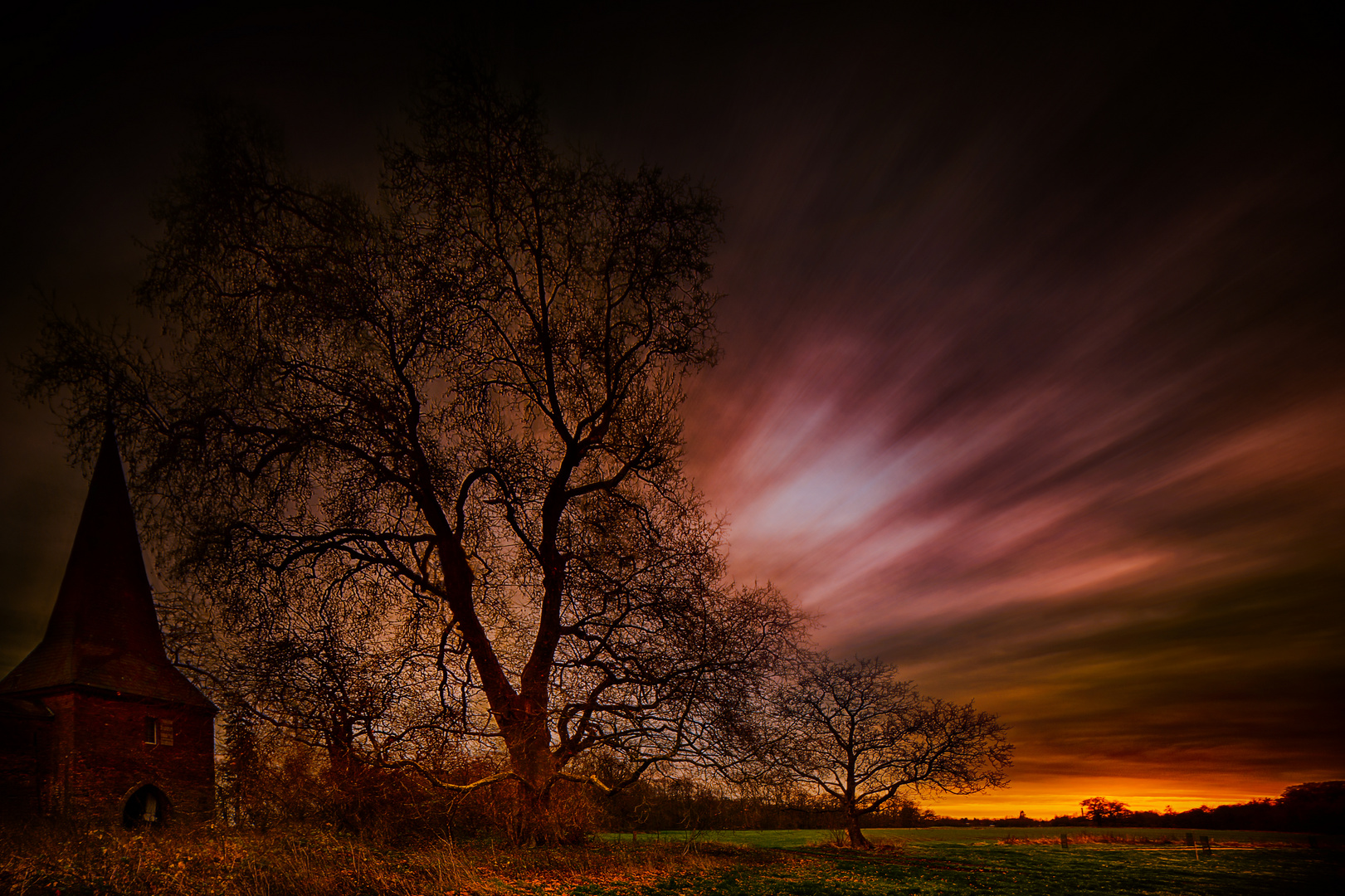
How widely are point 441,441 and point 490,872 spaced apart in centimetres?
798

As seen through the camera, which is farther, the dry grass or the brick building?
the brick building

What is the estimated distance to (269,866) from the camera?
714cm

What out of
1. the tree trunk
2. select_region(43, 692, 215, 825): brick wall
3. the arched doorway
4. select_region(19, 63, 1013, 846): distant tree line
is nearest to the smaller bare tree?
the tree trunk

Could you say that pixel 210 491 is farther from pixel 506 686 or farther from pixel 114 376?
pixel 506 686

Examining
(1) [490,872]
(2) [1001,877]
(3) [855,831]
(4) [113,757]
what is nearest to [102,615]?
(4) [113,757]

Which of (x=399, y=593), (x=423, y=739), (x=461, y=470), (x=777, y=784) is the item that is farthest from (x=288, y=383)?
(x=777, y=784)

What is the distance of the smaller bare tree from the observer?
83.0 feet

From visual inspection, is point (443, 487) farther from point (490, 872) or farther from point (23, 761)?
point (23, 761)

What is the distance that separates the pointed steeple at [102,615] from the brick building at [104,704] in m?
0.04

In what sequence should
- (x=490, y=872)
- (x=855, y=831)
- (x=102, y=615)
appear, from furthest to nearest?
(x=855, y=831) < (x=102, y=615) < (x=490, y=872)

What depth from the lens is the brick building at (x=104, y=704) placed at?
2350 cm

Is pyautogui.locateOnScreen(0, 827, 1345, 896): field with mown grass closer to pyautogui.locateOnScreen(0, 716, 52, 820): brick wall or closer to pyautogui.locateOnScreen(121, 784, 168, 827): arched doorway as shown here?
pyautogui.locateOnScreen(0, 716, 52, 820): brick wall

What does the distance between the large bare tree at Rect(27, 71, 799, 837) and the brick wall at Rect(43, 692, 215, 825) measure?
18.9 meters

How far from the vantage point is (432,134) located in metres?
11.4
